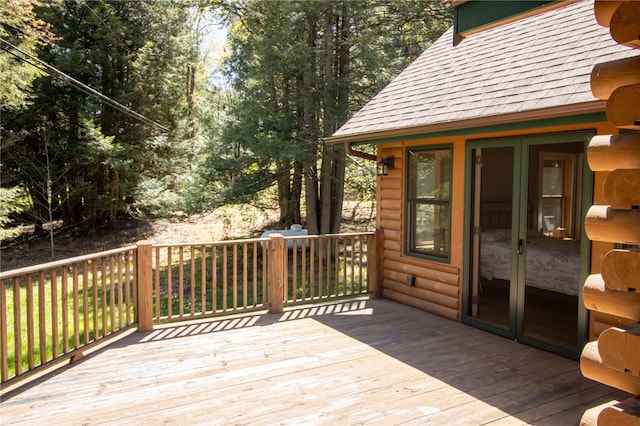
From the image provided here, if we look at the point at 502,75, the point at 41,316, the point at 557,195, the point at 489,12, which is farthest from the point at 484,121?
the point at 41,316

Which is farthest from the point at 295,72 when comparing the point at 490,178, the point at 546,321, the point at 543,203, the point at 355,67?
the point at 546,321

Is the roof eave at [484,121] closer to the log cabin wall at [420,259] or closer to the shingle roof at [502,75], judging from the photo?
the shingle roof at [502,75]

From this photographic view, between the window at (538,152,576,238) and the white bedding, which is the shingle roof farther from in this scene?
the window at (538,152,576,238)

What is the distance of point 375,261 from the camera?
19.8ft

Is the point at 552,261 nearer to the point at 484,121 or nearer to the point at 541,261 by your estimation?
the point at 541,261

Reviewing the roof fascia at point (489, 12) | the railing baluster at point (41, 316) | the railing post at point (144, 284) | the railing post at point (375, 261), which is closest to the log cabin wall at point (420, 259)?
the railing post at point (375, 261)

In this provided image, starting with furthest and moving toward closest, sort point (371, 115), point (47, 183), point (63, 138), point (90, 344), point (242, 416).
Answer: point (63, 138)
point (47, 183)
point (371, 115)
point (90, 344)
point (242, 416)

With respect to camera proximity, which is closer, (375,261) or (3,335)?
(3,335)

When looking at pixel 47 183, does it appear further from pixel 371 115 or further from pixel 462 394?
pixel 462 394

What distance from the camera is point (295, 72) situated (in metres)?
9.56

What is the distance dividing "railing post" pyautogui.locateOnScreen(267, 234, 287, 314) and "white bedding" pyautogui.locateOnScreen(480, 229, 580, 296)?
8.48ft

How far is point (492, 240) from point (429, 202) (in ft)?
3.70

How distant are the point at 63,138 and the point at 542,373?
1311 cm

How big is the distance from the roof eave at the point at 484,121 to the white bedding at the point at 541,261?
171cm
